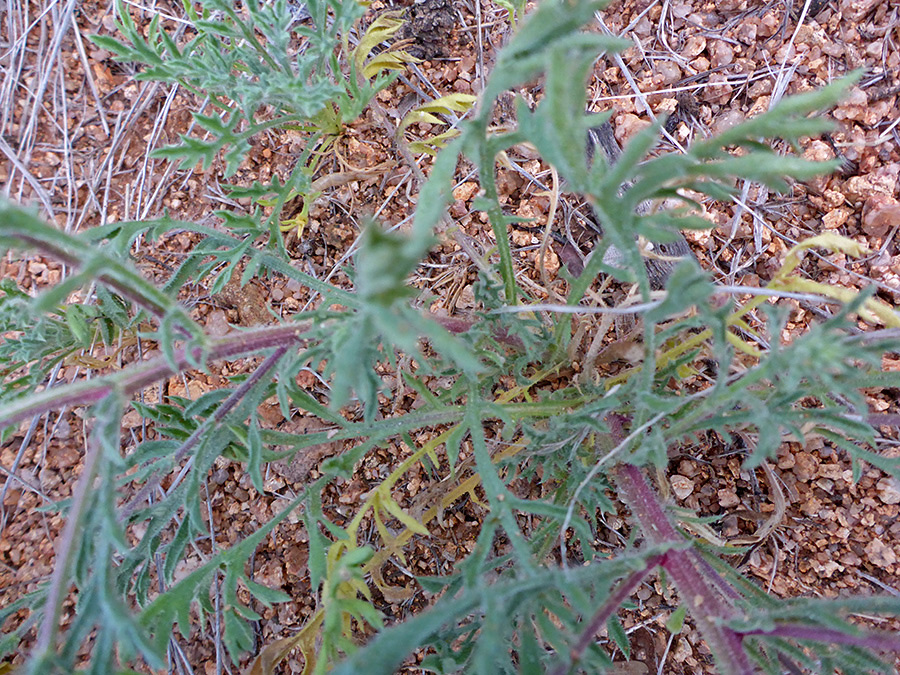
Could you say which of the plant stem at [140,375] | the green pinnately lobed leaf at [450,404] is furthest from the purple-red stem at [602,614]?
the plant stem at [140,375]

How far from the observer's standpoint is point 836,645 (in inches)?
42.4

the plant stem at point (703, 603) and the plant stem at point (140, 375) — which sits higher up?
the plant stem at point (140, 375)

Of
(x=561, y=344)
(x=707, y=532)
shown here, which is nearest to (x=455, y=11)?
(x=561, y=344)

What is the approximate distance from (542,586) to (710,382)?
3.88 ft

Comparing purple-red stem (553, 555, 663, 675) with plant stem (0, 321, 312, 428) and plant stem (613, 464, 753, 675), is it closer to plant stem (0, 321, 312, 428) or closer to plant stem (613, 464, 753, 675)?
plant stem (613, 464, 753, 675)

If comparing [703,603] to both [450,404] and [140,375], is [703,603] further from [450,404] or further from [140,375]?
[140,375]

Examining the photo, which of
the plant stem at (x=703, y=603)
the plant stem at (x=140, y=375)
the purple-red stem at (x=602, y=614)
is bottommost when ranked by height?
the plant stem at (x=703, y=603)

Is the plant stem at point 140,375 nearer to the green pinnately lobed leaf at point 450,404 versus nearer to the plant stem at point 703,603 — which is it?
the green pinnately lobed leaf at point 450,404

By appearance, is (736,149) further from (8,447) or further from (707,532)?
(8,447)

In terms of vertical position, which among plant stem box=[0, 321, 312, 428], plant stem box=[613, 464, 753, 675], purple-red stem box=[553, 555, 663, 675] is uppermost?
plant stem box=[0, 321, 312, 428]

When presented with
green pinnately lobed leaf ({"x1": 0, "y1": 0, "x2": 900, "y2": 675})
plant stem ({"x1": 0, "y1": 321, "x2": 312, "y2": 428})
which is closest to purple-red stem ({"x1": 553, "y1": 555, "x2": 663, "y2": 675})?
green pinnately lobed leaf ({"x1": 0, "y1": 0, "x2": 900, "y2": 675})

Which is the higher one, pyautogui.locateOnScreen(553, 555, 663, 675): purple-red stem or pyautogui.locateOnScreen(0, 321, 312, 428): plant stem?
pyautogui.locateOnScreen(0, 321, 312, 428): plant stem

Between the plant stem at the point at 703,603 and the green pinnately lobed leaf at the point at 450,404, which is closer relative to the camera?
the green pinnately lobed leaf at the point at 450,404

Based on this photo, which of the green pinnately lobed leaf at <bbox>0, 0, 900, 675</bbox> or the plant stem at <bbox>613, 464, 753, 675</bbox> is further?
the plant stem at <bbox>613, 464, 753, 675</bbox>
